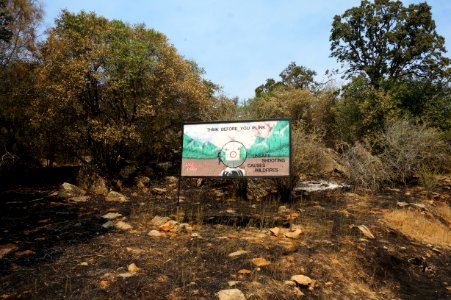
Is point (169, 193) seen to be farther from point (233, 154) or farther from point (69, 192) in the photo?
point (233, 154)

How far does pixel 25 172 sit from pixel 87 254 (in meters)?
10.2

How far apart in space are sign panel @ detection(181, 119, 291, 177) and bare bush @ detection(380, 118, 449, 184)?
6892 millimetres

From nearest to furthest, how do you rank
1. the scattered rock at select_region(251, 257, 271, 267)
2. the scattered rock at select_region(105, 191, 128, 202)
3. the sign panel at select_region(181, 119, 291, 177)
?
the scattered rock at select_region(251, 257, 271, 267), the sign panel at select_region(181, 119, 291, 177), the scattered rock at select_region(105, 191, 128, 202)

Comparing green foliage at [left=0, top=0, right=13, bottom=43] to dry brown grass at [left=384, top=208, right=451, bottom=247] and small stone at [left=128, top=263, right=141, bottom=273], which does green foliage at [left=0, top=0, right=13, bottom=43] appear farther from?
dry brown grass at [left=384, top=208, right=451, bottom=247]

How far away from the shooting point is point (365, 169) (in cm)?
1179

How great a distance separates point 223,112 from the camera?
15055mm

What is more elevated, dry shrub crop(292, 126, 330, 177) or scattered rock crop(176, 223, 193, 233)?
dry shrub crop(292, 126, 330, 177)

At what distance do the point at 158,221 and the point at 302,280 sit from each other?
3602 mm

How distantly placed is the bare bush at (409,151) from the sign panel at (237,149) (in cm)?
689

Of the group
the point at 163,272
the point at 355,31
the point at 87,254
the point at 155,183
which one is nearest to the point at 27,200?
the point at 155,183

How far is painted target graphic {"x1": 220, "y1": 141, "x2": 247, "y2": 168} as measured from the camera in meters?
7.75

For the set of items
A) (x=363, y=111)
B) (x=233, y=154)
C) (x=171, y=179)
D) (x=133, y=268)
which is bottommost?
(x=133, y=268)

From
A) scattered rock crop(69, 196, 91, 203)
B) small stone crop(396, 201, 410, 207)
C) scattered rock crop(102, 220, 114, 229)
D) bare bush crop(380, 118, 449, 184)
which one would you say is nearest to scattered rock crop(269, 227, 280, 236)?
scattered rock crop(102, 220, 114, 229)

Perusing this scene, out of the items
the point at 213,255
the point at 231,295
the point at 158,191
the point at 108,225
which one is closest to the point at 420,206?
the point at 213,255
